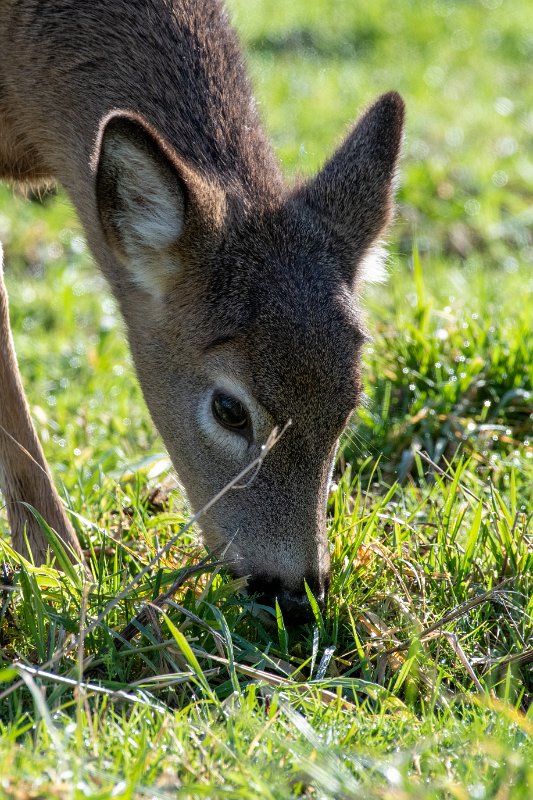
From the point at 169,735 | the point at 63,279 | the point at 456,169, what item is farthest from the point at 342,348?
the point at 456,169

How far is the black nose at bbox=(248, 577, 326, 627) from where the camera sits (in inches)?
147

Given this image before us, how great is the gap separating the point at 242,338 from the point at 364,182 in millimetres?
962

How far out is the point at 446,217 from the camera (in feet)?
28.1

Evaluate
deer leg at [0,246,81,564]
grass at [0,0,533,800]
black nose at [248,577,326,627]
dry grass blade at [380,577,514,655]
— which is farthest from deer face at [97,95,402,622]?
deer leg at [0,246,81,564]

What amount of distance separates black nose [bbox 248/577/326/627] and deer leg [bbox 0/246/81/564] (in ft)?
2.47

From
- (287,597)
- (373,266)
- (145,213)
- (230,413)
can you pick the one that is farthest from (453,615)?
(145,213)

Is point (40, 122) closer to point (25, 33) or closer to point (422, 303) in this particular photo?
point (25, 33)

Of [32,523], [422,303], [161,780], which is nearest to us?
[161,780]

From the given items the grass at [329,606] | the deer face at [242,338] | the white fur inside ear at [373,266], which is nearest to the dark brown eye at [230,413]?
the deer face at [242,338]

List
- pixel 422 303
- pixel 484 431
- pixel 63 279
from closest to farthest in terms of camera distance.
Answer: pixel 484 431
pixel 422 303
pixel 63 279

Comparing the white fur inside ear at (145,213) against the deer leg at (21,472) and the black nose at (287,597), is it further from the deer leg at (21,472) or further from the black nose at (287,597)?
the black nose at (287,597)

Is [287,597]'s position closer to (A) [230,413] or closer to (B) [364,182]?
(A) [230,413]

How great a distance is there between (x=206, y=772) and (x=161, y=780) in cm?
21

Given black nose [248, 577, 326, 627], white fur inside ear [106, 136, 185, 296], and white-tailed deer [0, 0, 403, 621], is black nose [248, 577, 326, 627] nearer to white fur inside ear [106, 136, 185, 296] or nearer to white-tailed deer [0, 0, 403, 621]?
white-tailed deer [0, 0, 403, 621]
